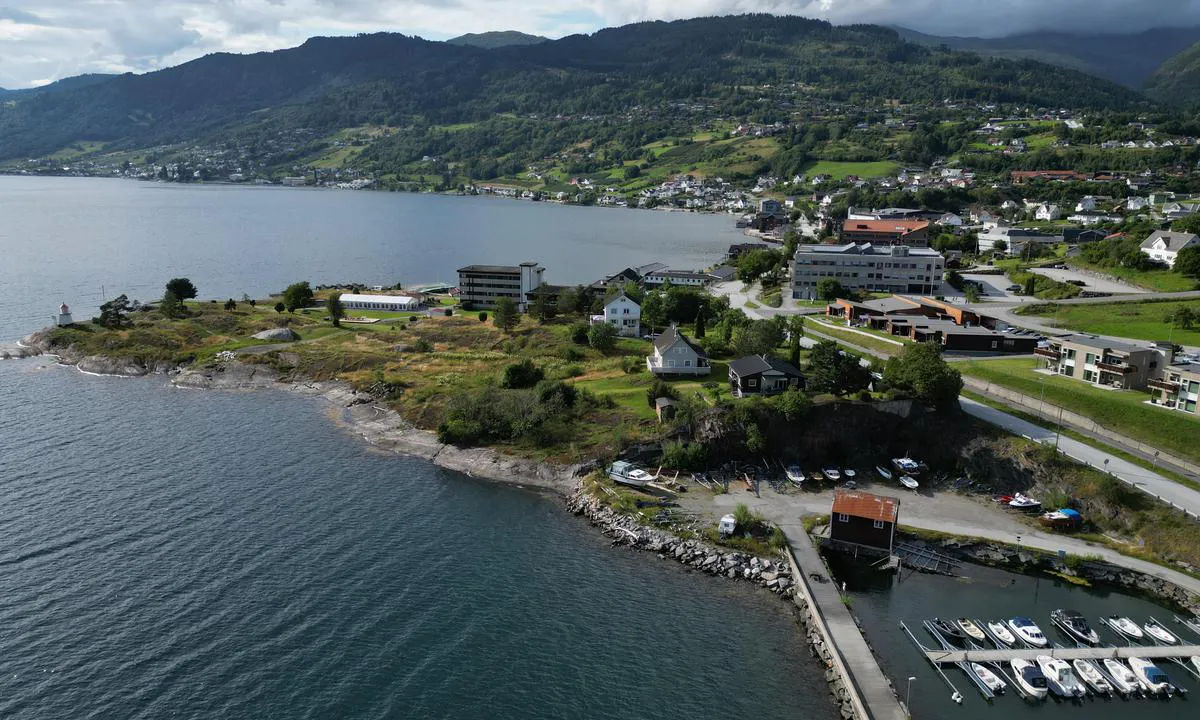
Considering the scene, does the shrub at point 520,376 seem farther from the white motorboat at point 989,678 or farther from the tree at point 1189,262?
the tree at point 1189,262

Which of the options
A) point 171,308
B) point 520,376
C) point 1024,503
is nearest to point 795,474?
point 1024,503

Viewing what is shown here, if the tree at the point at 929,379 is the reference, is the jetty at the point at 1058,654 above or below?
below

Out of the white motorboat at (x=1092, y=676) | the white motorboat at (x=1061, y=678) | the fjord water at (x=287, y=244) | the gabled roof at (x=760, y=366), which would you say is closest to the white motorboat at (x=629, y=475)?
the gabled roof at (x=760, y=366)

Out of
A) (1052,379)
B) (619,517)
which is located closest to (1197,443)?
(1052,379)

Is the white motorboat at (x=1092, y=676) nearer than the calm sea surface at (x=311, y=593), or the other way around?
the calm sea surface at (x=311, y=593)

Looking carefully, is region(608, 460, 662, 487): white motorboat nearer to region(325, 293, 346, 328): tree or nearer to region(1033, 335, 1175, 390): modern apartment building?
region(1033, 335, 1175, 390): modern apartment building

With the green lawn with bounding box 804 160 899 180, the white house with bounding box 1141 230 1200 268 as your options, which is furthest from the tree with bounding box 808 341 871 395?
the green lawn with bounding box 804 160 899 180

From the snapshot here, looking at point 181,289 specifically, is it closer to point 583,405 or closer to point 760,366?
point 583,405
